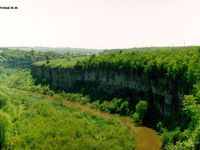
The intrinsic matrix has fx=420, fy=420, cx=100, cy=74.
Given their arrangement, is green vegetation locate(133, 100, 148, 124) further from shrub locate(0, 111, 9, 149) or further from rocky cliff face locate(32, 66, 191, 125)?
shrub locate(0, 111, 9, 149)

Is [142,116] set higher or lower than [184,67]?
lower

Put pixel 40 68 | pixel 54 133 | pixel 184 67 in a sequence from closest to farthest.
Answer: pixel 54 133
pixel 184 67
pixel 40 68

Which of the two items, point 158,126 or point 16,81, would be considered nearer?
point 158,126

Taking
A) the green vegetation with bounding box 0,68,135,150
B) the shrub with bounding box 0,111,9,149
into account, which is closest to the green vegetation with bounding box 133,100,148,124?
the green vegetation with bounding box 0,68,135,150

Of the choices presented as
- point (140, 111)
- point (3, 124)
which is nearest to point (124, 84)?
point (140, 111)

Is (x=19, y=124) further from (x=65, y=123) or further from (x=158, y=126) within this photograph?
(x=158, y=126)

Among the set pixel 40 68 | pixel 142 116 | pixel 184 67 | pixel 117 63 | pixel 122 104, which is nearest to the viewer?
pixel 184 67

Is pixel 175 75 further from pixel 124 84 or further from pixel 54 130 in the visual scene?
pixel 124 84

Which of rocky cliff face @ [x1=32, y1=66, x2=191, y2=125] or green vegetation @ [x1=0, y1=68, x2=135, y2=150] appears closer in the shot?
green vegetation @ [x1=0, y1=68, x2=135, y2=150]

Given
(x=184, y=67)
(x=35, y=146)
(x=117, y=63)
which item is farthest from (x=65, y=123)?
(x=117, y=63)
